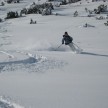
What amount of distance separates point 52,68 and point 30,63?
146 cm

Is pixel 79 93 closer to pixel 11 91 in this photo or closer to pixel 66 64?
pixel 11 91

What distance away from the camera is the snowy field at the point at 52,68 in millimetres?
9555

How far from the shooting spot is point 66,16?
30500 mm

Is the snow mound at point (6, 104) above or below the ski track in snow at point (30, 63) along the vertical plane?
below

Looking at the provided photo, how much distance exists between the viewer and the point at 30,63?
46.4ft

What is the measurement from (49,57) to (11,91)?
4922 mm

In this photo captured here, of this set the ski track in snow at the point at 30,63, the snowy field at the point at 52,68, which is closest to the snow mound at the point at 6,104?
the snowy field at the point at 52,68

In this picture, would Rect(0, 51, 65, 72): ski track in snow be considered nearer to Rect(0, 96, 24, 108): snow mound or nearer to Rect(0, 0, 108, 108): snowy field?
Rect(0, 0, 108, 108): snowy field

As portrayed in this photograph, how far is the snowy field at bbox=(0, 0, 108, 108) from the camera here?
376 inches

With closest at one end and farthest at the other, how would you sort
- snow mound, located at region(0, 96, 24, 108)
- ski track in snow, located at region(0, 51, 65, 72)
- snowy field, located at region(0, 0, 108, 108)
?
snow mound, located at region(0, 96, 24, 108) < snowy field, located at region(0, 0, 108, 108) < ski track in snow, located at region(0, 51, 65, 72)

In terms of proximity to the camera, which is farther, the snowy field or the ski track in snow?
the ski track in snow

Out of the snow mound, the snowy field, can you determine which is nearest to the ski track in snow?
the snowy field

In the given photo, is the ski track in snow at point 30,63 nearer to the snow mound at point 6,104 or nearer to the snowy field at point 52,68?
the snowy field at point 52,68

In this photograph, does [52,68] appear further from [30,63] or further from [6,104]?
[6,104]
